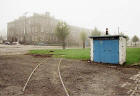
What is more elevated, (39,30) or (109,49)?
(39,30)

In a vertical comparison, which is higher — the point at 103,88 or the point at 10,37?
the point at 10,37

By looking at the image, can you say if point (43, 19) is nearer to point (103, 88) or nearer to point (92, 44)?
point (92, 44)

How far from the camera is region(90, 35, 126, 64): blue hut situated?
11.5 metres

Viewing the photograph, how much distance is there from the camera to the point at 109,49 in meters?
12.1

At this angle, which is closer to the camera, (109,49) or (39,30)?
(109,49)

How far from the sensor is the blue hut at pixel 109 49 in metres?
11.5

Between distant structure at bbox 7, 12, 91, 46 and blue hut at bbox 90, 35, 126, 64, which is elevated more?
distant structure at bbox 7, 12, 91, 46

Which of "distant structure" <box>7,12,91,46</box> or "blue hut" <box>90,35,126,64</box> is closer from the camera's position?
"blue hut" <box>90,35,126,64</box>

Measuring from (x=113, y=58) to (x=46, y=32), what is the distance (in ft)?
201

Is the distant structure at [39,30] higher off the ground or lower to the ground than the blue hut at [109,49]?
higher

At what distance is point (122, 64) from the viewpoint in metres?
11.6

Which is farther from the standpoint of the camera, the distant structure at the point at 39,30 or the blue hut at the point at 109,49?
the distant structure at the point at 39,30

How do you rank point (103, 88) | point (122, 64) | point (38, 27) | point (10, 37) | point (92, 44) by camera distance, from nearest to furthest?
point (103, 88) < point (122, 64) < point (92, 44) < point (38, 27) < point (10, 37)

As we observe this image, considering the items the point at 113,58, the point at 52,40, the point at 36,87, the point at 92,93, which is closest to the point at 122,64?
the point at 113,58
